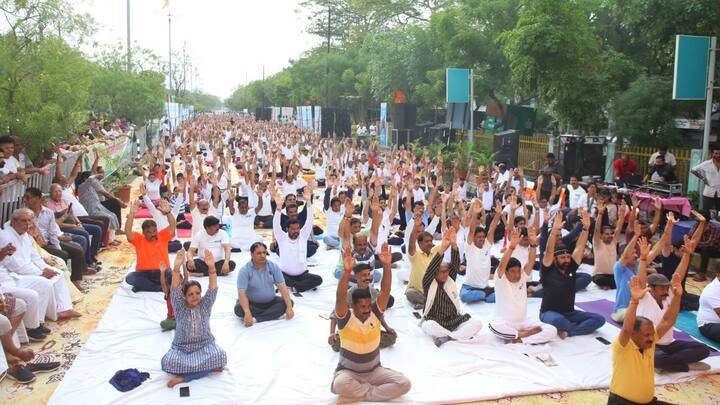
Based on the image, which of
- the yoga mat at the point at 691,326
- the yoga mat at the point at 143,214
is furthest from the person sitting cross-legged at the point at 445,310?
the yoga mat at the point at 143,214

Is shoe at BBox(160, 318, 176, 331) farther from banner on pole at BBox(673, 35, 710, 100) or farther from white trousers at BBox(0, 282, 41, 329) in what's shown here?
banner on pole at BBox(673, 35, 710, 100)

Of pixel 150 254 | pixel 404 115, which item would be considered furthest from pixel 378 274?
pixel 404 115

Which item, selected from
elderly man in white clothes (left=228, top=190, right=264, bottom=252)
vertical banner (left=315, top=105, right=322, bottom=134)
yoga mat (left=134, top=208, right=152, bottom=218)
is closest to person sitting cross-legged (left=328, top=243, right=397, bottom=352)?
elderly man in white clothes (left=228, top=190, right=264, bottom=252)

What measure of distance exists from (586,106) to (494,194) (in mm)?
4554

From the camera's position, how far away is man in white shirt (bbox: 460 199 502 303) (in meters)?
8.09

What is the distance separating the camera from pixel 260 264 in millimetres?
7180

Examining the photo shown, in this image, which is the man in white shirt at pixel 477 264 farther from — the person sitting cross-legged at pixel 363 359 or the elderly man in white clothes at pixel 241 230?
the elderly man in white clothes at pixel 241 230

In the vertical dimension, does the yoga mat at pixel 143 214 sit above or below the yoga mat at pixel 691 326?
above

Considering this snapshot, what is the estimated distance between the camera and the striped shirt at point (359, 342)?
209 inches

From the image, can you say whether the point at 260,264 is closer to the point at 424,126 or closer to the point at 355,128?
the point at 424,126

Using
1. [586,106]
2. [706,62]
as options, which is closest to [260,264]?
[706,62]

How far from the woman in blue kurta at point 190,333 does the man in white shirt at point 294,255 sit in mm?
2716

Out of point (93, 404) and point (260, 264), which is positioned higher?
point (260, 264)

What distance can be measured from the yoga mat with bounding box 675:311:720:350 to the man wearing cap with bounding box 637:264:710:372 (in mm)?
841
